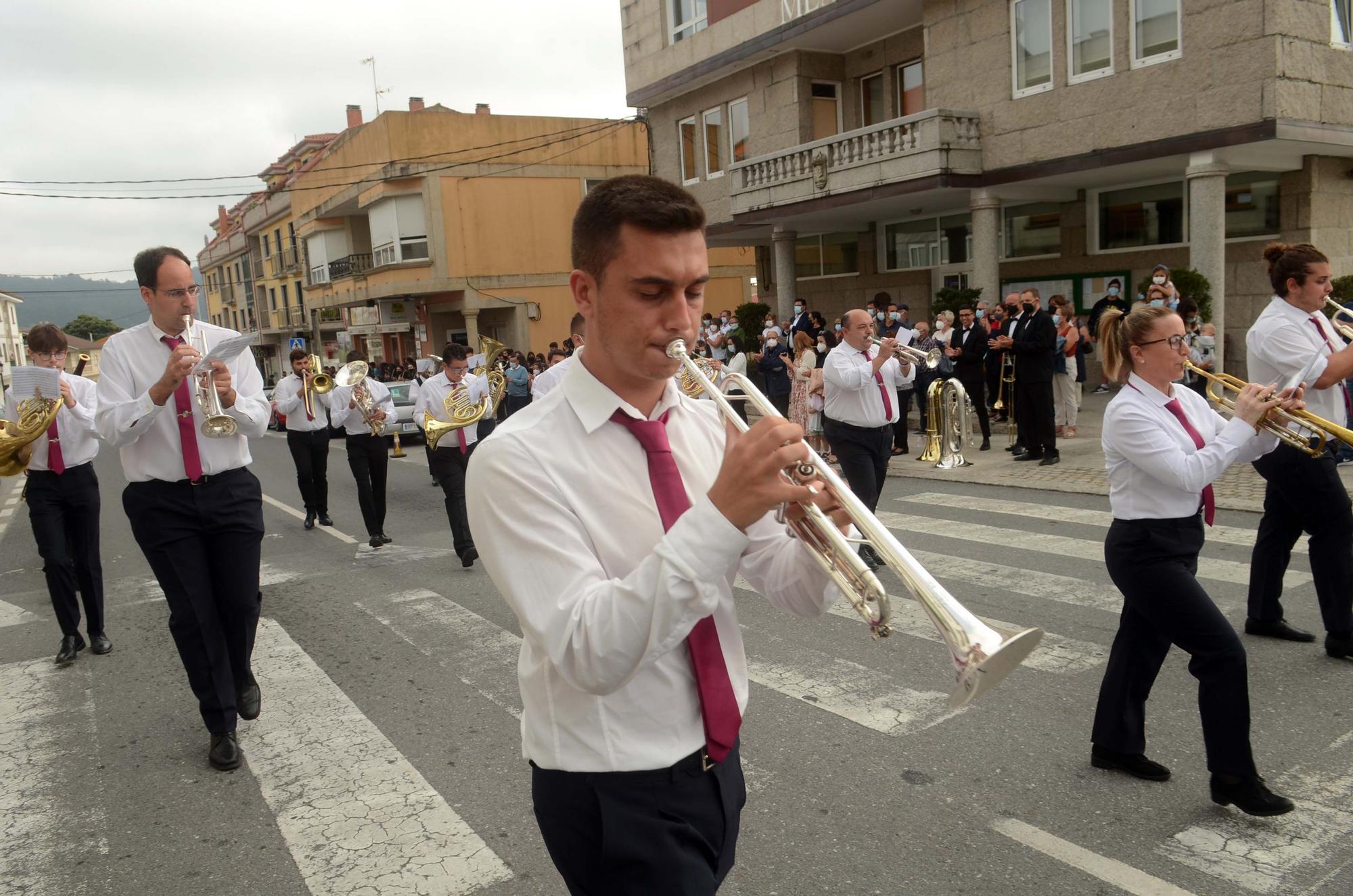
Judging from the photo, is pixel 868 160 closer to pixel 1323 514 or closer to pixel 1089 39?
pixel 1089 39

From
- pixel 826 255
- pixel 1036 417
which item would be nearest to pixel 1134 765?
pixel 1036 417

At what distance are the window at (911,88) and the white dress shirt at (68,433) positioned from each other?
17.1 metres

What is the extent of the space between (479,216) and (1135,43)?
23.6m

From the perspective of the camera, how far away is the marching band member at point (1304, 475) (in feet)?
16.6

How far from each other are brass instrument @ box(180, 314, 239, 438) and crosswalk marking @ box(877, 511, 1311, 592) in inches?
198

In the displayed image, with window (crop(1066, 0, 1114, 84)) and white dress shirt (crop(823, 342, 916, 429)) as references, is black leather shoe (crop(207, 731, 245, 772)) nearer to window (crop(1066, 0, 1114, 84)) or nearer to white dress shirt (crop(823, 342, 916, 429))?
white dress shirt (crop(823, 342, 916, 429))

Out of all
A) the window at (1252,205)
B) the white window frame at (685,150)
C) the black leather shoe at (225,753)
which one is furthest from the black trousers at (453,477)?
the white window frame at (685,150)

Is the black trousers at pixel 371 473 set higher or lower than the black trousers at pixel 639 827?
lower

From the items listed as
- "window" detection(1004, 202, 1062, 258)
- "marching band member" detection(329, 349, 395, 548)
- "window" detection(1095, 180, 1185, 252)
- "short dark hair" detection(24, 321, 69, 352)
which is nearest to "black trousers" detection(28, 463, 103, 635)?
"short dark hair" detection(24, 321, 69, 352)

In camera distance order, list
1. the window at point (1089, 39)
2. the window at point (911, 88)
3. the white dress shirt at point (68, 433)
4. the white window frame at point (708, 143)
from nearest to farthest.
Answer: the white dress shirt at point (68, 433) < the window at point (1089, 39) < the window at point (911, 88) < the white window frame at point (708, 143)

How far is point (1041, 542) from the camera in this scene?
8.05 m

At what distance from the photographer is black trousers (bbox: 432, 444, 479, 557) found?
343 inches

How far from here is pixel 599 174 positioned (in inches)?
1401

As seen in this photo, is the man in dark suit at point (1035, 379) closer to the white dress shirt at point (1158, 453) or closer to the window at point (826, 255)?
the white dress shirt at point (1158, 453)
